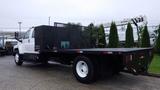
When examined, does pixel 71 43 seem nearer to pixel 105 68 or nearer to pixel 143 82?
pixel 105 68

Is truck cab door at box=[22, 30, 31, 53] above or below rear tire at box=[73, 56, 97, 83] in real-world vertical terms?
above

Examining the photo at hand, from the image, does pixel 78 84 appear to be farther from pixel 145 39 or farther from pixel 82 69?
pixel 145 39

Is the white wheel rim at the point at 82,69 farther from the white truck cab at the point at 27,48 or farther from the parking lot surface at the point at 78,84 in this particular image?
the white truck cab at the point at 27,48

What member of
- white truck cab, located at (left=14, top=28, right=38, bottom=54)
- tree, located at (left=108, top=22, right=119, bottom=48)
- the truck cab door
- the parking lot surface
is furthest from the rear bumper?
tree, located at (left=108, top=22, right=119, bottom=48)

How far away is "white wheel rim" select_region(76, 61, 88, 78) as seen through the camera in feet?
25.0

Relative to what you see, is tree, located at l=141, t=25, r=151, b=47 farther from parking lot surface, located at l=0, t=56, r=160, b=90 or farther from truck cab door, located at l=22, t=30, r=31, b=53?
truck cab door, located at l=22, t=30, r=31, b=53

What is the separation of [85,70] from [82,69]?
14 cm

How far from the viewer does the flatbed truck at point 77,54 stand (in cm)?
698

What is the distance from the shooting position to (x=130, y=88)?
6.79m

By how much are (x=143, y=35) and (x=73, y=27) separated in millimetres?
8780

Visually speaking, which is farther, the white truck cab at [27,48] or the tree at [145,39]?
the tree at [145,39]

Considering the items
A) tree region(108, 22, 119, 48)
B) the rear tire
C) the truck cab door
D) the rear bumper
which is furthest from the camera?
tree region(108, 22, 119, 48)

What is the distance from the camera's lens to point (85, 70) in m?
7.67

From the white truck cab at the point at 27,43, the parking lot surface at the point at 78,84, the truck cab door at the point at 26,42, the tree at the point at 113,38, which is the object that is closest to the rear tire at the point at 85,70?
the parking lot surface at the point at 78,84
